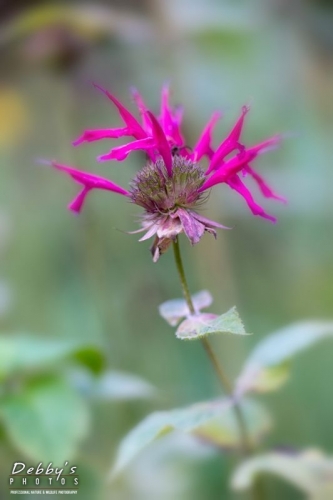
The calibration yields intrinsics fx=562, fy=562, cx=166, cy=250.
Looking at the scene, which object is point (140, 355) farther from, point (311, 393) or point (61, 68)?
point (61, 68)

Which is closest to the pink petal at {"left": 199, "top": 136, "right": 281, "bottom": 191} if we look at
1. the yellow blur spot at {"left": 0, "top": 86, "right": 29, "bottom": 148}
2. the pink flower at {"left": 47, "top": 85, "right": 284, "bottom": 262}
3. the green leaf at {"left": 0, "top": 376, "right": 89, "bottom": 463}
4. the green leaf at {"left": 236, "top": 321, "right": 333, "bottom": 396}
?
the pink flower at {"left": 47, "top": 85, "right": 284, "bottom": 262}

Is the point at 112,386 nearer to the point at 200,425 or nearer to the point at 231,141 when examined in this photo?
the point at 200,425

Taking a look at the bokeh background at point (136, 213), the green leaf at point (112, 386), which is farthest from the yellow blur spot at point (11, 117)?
the green leaf at point (112, 386)

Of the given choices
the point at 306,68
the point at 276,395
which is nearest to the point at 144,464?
the point at 276,395

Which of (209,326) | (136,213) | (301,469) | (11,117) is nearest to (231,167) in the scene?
(209,326)

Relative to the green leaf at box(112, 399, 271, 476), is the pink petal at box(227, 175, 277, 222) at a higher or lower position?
higher

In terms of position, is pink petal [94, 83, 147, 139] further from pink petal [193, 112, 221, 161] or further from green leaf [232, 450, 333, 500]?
green leaf [232, 450, 333, 500]
